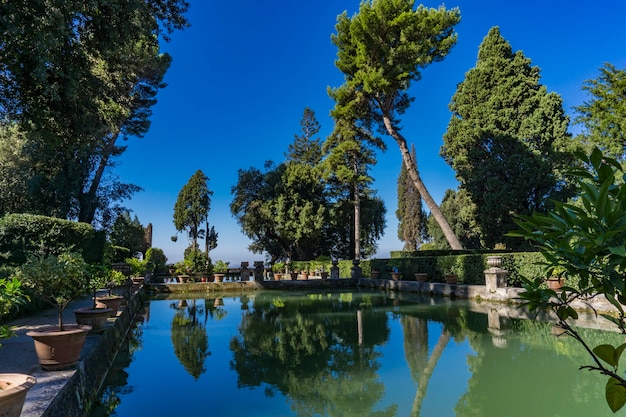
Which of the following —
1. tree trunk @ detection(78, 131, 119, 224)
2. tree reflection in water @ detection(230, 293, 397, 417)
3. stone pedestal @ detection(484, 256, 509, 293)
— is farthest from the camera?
tree trunk @ detection(78, 131, 119, 224)

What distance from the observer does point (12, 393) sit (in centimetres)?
244

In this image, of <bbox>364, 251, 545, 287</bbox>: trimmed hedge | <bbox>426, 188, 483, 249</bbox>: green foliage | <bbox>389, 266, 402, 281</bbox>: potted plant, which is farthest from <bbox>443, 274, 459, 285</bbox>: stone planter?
<bbox>426, 188, 483, 249</bbox>: green foliage

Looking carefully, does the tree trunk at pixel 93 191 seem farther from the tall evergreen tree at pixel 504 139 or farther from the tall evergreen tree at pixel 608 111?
the tall evergreen tree at pixel 608 111

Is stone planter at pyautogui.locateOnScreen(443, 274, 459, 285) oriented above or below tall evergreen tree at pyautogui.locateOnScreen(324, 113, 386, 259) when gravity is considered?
below

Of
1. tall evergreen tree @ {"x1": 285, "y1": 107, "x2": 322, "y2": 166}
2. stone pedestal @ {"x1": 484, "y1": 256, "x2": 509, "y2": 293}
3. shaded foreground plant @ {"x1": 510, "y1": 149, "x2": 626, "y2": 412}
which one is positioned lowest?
stone pedestal @ {"x1": 484, "y1": 256, "x2": 509, "y2": 293}

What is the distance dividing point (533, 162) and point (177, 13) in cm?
1719

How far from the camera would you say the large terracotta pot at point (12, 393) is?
240 centimetres

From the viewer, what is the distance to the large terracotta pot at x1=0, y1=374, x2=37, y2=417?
240 cm

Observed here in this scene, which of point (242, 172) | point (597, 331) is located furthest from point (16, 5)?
point (242, 172)

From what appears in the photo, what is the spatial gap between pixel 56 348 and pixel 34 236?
32.7 ft

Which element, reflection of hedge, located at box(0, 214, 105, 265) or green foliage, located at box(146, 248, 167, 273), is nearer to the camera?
reflection of hedge, located at box(0, 214, 105, 265)

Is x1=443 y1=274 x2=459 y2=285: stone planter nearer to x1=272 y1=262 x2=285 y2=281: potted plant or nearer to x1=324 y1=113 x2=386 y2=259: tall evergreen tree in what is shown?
x1=324 y1=113 x2=386 y2=259: tall evergreen tree

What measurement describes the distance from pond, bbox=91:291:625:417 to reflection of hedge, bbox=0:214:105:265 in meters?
5.15

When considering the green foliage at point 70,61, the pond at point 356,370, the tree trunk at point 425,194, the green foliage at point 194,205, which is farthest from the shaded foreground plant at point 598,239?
the green foliage at point 194,205
